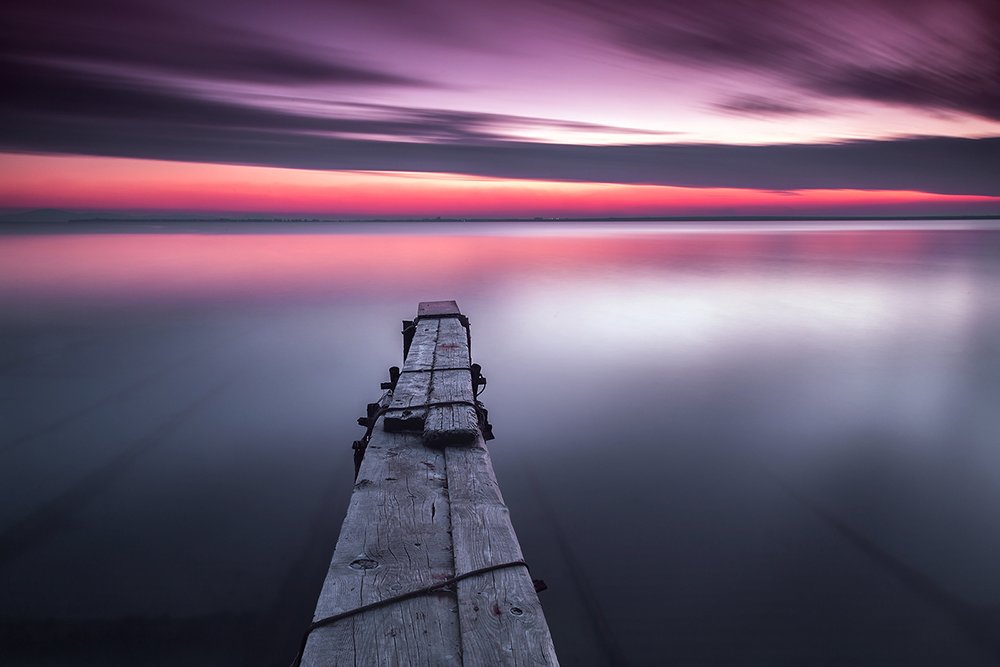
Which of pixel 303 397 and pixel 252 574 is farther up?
pixel 303 397

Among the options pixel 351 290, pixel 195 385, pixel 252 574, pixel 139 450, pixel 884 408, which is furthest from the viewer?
pixel 351 290

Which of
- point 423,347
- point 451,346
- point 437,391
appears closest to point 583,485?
point 451,346

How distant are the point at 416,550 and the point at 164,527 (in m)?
4.20

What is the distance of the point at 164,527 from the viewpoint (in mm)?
5516

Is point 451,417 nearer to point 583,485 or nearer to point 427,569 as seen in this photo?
point 427,569

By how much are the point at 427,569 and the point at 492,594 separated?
326mm

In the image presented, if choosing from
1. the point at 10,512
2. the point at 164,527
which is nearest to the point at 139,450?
the point at 10,512

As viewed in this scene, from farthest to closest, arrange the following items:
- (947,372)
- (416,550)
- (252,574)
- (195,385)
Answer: (947,372)
(195,385)
(252,574)
(416,550)

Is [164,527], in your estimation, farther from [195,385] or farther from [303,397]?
[195,385]

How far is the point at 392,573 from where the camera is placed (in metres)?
2.39

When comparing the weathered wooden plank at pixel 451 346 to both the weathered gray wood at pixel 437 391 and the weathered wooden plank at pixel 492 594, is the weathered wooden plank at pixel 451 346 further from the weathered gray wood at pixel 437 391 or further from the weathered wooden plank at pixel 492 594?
the weathered wooden plank at pixel 492 594

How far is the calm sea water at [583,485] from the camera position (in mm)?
4258

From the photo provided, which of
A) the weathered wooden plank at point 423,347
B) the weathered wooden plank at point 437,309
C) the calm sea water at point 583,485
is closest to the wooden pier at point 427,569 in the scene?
the calm sea water at point 583,485

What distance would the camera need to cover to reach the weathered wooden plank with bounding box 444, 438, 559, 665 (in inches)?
78.6
